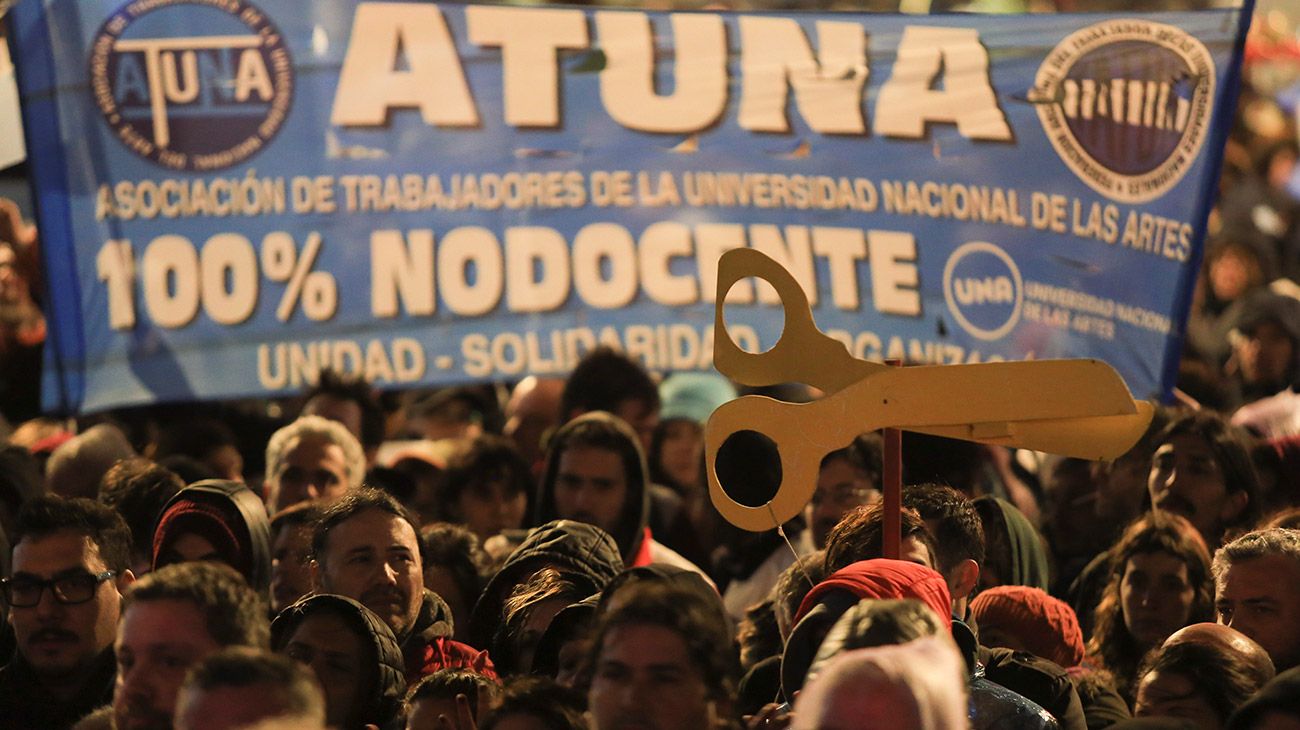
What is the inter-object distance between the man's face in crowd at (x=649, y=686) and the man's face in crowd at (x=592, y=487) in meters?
2.66

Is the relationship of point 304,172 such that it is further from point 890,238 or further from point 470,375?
point 890,238

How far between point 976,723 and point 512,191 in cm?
383

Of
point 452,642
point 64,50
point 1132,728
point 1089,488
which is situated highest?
point 64,50

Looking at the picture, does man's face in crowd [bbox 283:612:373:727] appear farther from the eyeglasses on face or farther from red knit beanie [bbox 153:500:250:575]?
red knit beanie [bbox 153:500:250:575]

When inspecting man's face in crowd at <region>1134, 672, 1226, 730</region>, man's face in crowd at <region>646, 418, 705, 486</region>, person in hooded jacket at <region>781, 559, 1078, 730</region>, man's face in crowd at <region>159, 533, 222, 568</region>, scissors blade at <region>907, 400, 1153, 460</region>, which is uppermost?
scissors blade at <region>907, 400, 1153, 460</region>

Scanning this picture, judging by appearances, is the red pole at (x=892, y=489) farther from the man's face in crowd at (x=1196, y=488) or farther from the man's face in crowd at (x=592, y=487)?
the man's face in crowd at (x=1196, y=488)

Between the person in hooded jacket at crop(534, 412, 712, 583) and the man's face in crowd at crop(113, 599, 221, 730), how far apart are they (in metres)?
2.58

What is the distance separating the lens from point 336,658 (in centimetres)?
430

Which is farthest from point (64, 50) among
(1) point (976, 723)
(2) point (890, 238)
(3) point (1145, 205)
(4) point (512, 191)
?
(1) point (976, 723)

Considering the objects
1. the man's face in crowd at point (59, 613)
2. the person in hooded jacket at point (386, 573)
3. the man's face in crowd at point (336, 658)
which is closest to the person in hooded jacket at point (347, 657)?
the man's face in crowd at point (336, 658)

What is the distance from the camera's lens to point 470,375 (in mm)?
7410

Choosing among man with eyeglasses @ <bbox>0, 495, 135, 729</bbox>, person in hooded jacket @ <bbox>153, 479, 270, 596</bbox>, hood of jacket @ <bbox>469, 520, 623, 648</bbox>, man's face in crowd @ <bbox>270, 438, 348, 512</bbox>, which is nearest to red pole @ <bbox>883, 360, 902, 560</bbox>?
hood of jacket @ <bbox>469, 520, 623, 648</bbox>

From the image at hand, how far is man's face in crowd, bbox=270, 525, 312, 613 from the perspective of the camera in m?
5.54

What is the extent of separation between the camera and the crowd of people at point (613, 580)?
3447mm
